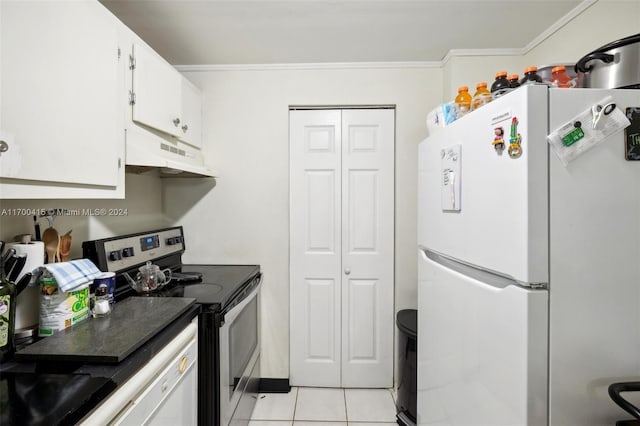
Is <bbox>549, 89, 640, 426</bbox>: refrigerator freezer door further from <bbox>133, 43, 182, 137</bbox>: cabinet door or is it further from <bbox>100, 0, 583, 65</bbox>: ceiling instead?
<bbox>133, 43, 182, 137</bbox>: cabinet door

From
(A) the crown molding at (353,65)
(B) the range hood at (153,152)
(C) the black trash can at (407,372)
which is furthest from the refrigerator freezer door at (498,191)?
(B) the range hood at (153,152)

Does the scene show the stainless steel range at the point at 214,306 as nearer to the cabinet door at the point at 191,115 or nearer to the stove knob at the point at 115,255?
the stove knob at the point at 115,255

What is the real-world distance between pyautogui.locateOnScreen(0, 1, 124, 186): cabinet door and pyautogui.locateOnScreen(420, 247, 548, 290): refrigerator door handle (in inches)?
56.4

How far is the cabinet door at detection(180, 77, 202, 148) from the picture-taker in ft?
6.30

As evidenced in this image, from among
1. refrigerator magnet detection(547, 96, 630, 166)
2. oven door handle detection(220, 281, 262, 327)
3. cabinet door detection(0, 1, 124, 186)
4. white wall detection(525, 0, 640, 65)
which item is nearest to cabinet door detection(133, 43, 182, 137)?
cabinet door detection(0, 1, 124, 186)

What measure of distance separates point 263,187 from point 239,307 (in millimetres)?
938

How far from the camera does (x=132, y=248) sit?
1.68 meters

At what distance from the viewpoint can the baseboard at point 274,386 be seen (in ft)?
7.34

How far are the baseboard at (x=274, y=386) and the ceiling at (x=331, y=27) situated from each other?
238cm

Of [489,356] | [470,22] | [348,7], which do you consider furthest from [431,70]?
[489,356]

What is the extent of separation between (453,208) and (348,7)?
1.20 m

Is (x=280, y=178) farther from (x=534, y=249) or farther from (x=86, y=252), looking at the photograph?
(x=534, y=249)

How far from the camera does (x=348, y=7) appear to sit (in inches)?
62.1

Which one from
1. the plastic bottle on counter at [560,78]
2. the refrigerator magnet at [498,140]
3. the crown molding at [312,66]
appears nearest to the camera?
the refrigerator magnet at [498,140]
